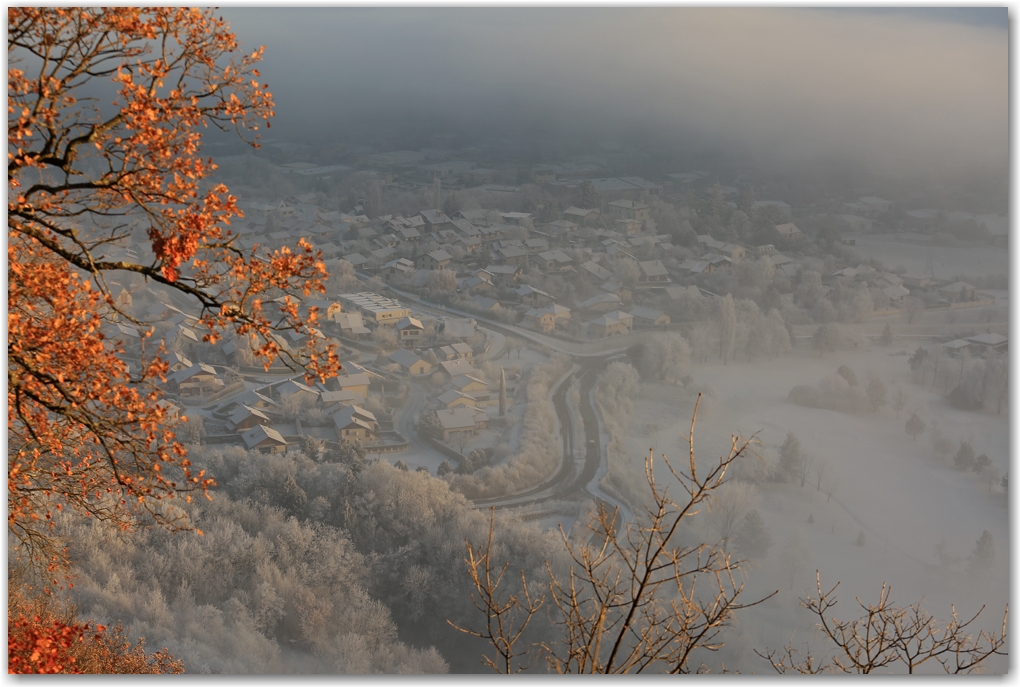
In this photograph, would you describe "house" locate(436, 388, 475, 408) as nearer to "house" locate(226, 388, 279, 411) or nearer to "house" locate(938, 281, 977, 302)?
"house" locate(226, 388, 279, 411)

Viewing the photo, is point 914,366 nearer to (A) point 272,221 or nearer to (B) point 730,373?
(B) point 730,373

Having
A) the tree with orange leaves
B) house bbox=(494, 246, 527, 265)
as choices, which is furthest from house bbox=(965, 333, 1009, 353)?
the tree with orange leaves

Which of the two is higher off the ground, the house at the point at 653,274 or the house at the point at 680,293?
the house at the point at 653,274

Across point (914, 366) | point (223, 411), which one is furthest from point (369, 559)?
point (914, 366)

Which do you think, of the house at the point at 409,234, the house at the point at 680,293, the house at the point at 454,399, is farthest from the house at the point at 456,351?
the house at the point at 680,293

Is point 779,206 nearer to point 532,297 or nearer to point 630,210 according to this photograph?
point 630,210

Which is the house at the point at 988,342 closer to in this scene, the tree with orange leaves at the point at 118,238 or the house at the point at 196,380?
the house at the point at 196,380
